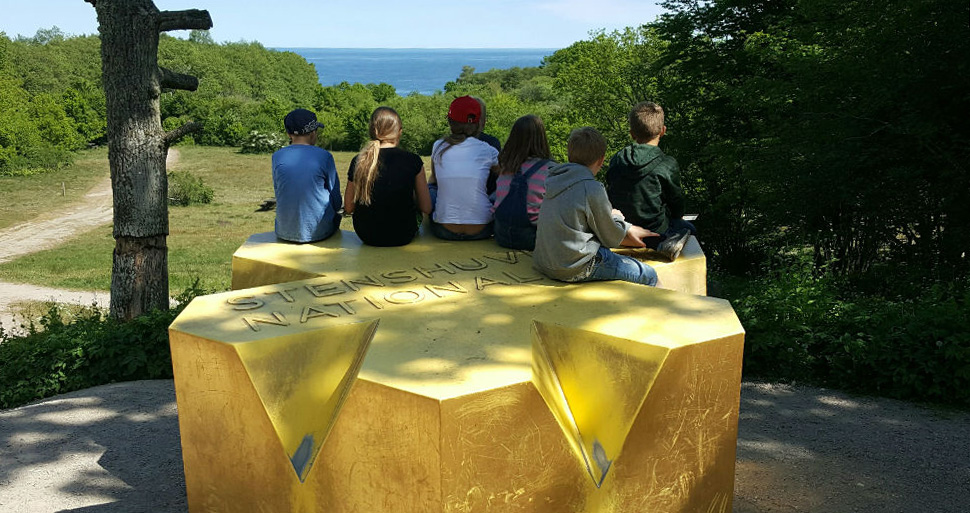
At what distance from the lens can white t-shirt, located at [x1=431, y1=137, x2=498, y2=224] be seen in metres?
6.17

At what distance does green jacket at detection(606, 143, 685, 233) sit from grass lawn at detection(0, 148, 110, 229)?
90.5 feet

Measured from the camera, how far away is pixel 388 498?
3.78 metres

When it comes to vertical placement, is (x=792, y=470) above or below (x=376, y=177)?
below

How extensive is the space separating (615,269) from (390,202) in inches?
69.3

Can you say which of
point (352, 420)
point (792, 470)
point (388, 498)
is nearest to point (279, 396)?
point (352, 420)

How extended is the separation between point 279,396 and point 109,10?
5.68 m

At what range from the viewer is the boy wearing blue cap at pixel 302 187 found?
624 centimetres

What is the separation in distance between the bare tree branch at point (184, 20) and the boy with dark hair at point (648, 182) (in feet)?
16.2

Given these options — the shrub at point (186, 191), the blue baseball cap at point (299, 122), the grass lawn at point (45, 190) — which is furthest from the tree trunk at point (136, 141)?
the shrub at point (186, 191)

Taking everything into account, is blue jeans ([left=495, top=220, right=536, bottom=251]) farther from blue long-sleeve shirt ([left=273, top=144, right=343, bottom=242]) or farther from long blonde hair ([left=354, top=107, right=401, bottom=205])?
blue long-sleeve shirt ([left=273, top=144, right=343, bottom=242])

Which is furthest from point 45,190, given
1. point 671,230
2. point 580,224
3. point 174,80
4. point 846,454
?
point 846,454

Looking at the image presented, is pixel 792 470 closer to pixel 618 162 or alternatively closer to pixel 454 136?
pixel 618 162

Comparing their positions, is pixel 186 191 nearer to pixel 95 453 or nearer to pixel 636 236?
pixel 95 453

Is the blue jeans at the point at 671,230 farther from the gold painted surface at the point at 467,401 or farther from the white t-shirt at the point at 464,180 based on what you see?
the white t-shirt at the point at 464,180
